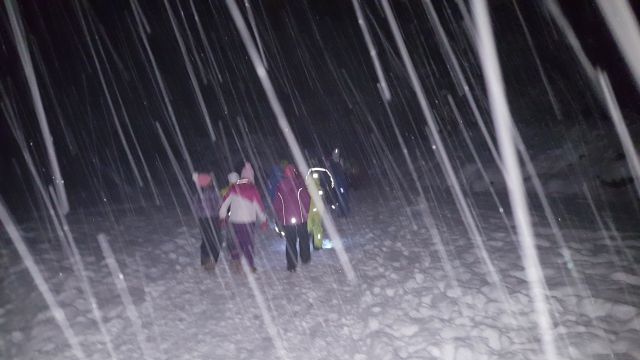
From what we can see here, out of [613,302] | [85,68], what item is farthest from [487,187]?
[85,68]

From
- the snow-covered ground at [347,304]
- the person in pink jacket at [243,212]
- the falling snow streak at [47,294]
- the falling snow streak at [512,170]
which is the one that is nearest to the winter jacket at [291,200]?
the person in pink jacket at [243,212]

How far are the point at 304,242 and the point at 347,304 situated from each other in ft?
6.67

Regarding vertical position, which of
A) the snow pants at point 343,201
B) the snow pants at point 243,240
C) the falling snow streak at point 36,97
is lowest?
the snow pants at point 343,201

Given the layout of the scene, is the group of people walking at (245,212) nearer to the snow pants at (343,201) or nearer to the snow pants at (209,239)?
the snow pants at (209,239)

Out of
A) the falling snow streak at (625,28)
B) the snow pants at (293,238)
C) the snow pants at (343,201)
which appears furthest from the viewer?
the falling snow streak at (625,28)

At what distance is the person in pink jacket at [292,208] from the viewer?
→ 7.21m

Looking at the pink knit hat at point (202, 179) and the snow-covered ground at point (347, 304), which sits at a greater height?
the pink knit hat at point (202, 179)

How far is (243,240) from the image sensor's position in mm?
7125

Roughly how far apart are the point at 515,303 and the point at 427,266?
2052mm

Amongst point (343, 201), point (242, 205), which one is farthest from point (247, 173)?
point (343, 201)

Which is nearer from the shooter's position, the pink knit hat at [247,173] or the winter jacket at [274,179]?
the pink knit hat at [247,173]

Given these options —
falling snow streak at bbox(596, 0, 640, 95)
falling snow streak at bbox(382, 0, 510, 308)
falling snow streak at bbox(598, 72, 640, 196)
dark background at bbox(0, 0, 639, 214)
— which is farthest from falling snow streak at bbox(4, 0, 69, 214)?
falling snow streak at bbox(596, 0, 640, 95)

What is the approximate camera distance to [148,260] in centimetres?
816

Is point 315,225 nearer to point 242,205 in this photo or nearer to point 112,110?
point 242,205
